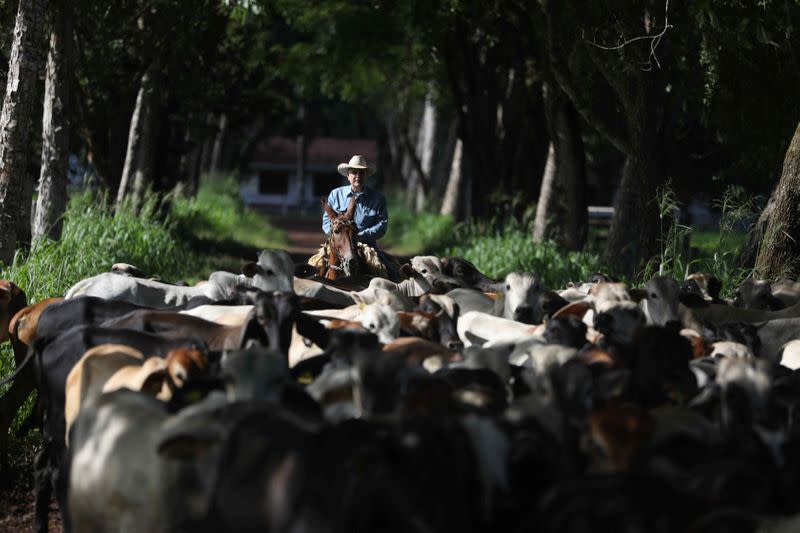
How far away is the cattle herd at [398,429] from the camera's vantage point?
5.31 m

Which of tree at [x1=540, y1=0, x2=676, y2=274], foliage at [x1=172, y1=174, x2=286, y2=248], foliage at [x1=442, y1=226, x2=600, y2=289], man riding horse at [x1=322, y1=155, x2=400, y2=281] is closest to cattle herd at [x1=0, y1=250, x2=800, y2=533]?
man riding horse at [x1=322, y1=155, x2=400, y2=281]

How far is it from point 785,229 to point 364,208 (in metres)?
4.49

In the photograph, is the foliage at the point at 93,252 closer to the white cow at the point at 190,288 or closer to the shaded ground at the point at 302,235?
the white cow at the point at 190,288

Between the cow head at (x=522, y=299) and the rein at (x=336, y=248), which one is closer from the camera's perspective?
the cow head at (x=522, y=299)

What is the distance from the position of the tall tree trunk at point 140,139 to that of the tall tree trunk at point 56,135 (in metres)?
7.34

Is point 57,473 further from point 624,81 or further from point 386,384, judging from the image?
point 624,81

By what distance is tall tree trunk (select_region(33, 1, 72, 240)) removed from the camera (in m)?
15.0

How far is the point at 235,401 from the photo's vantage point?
6.12m

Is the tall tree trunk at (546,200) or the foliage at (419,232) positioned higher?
the tall tree trunk at (546,200)

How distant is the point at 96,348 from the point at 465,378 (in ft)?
7.72

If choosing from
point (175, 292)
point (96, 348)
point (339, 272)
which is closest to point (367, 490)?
point (96, 348)

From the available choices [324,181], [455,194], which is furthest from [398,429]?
[324,181]

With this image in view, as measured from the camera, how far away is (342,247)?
1370 cm

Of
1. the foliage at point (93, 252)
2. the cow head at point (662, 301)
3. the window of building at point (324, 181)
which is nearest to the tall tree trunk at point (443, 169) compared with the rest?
the foliage at point (93, 252)
